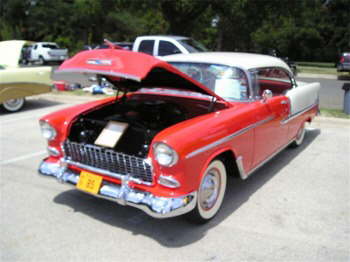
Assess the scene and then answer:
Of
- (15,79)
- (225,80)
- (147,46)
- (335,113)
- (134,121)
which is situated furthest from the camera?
(147,46)

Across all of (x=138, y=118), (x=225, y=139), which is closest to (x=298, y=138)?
(x=225, y=139)

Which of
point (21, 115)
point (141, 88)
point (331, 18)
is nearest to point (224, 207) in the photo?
point (141, 88)

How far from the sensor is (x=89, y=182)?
3.12 meters

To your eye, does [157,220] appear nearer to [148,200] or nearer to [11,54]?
[148,200]

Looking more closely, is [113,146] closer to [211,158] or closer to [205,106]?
[211,158]

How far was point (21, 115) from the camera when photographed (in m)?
7.91

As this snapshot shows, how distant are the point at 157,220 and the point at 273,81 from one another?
8.46ft

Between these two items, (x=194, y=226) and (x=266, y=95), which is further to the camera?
(x=266, y=95)

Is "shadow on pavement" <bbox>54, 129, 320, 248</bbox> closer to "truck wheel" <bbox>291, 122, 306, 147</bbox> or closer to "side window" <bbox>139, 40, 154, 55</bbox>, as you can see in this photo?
"truck wheel" <bbox>291, 122, 306, 147</bbox>

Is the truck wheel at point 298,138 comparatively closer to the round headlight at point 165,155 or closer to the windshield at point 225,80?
the windshield at point 225,80

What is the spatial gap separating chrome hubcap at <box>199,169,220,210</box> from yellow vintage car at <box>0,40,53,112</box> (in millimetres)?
6033

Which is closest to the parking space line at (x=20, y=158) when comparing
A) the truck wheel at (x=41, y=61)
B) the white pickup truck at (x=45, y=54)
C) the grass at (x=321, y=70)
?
the grass at (x=321, y=70)

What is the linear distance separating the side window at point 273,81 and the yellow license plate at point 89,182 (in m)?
2.04

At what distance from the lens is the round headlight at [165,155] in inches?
107
